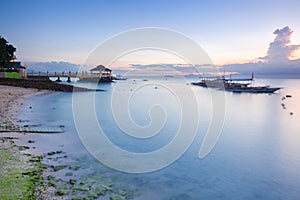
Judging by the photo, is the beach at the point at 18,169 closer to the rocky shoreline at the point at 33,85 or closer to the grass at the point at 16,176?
the grass at the point at 16,176

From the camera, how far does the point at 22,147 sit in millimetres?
8055

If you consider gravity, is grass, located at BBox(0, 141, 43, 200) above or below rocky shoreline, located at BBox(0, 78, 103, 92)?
below

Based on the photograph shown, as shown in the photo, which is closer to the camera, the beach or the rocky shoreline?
the beach

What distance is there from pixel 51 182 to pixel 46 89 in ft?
112

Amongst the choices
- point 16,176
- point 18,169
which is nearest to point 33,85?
point 18,169

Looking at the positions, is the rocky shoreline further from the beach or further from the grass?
the grass

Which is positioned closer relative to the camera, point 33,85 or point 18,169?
point 18,169

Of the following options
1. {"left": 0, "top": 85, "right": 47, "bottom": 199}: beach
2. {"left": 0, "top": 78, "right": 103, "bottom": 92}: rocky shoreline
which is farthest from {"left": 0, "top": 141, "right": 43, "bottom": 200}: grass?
{"left": 0, "top": 78, "right": 103, "bottom": 92}: rocky shoreline

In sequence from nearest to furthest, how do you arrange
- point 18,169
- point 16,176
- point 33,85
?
point 16,176 → point 18,169 → point 33,85

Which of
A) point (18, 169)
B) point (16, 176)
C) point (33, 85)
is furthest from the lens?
point (33, 85)

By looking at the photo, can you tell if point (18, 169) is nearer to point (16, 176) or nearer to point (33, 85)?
point (16, 176)

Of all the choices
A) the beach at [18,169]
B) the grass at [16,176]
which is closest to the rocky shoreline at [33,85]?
the beach at [18,169]

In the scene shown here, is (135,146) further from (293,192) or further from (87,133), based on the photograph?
(293,192)

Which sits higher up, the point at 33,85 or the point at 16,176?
the point at 33,85
